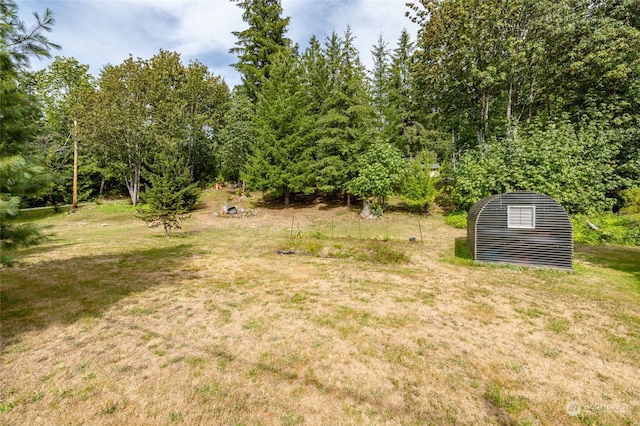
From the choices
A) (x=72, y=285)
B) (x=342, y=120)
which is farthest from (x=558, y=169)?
(x=72, y=285)

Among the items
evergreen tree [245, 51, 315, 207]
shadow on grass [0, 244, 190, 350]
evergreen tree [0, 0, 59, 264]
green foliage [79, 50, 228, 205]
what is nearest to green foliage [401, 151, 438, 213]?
evergreen tree [245, 51, 315, 207]

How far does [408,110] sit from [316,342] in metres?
25.7

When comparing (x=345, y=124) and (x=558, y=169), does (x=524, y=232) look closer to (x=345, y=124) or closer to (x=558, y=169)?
(x=558, y=169)

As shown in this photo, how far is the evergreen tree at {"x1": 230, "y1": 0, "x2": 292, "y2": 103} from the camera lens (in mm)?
30406

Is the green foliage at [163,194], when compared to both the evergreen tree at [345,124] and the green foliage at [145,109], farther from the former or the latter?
the evergreen tree at [345,124]

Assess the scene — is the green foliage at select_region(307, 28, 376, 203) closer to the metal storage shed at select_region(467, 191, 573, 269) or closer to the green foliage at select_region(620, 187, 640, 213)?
the metal storage shed at select_region(467, 191, 573, 269)

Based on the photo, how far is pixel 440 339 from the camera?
18.6 feet

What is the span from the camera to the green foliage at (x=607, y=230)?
44.3ft

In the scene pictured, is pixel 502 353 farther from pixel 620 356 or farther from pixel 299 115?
pixel 299 115

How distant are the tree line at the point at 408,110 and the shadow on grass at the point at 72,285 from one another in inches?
221

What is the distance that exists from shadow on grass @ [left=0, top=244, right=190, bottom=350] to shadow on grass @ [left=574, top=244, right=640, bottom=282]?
16.6 m

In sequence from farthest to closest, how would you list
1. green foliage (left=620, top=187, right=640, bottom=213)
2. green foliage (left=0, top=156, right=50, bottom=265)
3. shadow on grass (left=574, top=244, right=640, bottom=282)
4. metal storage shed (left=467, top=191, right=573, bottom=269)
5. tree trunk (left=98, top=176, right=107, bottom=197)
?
tree trunk (left=98, top=176, right=107, bottom=197) < green foliage (left=620, top=187, right=640, bottom=213) < shadow on grass (left=574, top=244, right=640, bottom=282) < metal storage shed (left=467, top=191, right=573, bottom=269) < green foliage (left=0, top=156, right=50, bottom=265)

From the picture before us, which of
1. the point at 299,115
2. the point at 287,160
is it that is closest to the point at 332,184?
the point at 287,160

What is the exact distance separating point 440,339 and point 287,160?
19983mm
